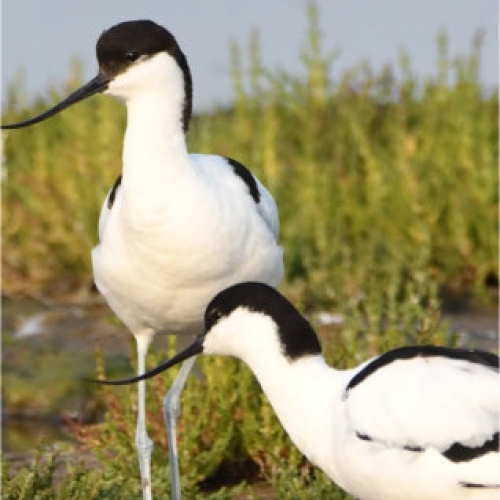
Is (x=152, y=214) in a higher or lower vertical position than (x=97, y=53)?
lower

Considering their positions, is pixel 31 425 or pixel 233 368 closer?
pixel 233 368

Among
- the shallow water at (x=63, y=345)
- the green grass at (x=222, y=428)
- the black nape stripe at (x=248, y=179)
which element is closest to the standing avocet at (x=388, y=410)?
the black nape stripe at (x=248, y=179)

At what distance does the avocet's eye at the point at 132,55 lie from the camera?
17.0 ft

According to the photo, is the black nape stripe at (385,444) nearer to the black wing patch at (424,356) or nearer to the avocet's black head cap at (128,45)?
the black wing patch at (424,356)

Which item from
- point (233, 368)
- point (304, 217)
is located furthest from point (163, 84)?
point (304, 217)

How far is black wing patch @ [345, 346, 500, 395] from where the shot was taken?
439 centimetres

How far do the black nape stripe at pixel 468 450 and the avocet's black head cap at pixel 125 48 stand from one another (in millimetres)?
1539

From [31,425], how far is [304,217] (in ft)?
6.26

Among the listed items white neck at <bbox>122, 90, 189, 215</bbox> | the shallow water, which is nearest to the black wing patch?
white neck at <bbox>122, 90, 189, 215</bbox>

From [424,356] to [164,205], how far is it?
3.66 ft

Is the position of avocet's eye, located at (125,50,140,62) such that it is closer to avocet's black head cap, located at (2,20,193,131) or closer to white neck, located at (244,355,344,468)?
avocet's black head cap, located at (2,20,193,131)

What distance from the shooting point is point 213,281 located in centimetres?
527

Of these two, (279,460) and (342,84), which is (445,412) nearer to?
(279,460)

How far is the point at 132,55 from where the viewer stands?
17.0 feet
